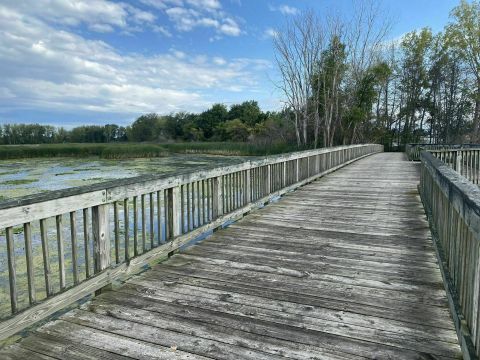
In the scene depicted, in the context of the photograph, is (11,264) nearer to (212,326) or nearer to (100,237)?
(100,237)

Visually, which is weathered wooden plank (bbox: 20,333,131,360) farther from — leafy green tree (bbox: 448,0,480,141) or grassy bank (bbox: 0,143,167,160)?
leafy green tree (bbox: 448,0,480,141)

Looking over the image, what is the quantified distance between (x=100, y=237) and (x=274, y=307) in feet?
4.59

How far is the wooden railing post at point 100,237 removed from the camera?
270 centimetres

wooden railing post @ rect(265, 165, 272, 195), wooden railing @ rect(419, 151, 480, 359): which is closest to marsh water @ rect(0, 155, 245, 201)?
wooden railing post @ rect(265, 165, 272, 195)

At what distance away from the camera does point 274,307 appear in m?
2.59

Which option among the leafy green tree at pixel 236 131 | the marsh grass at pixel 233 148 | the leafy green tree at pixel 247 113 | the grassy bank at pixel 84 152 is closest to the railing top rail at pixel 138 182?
the marsh grass at pixel 233 148

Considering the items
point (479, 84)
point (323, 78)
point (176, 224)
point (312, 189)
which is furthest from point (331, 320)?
point (479, 84)

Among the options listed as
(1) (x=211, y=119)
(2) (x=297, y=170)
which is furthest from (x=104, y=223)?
(1) (x=211, y=119)

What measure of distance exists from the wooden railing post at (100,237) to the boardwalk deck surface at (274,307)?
25 centimetres

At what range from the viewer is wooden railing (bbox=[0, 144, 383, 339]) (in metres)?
2.14

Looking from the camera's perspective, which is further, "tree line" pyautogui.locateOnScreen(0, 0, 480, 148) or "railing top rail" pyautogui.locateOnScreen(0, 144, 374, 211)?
"tree line" pyautogui.locateOnScreen(0, 0, 480, 148)

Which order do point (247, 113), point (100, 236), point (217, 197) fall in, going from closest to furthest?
point (100, 236), point (217, 197), point (247, 113)

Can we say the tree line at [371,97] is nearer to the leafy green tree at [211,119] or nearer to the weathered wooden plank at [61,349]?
the leafy green tree at [211,119]

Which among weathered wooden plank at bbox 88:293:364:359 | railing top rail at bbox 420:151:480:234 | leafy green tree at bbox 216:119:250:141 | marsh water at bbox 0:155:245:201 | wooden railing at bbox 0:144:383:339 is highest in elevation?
leafy green tree at bbox 216:119:250:141
